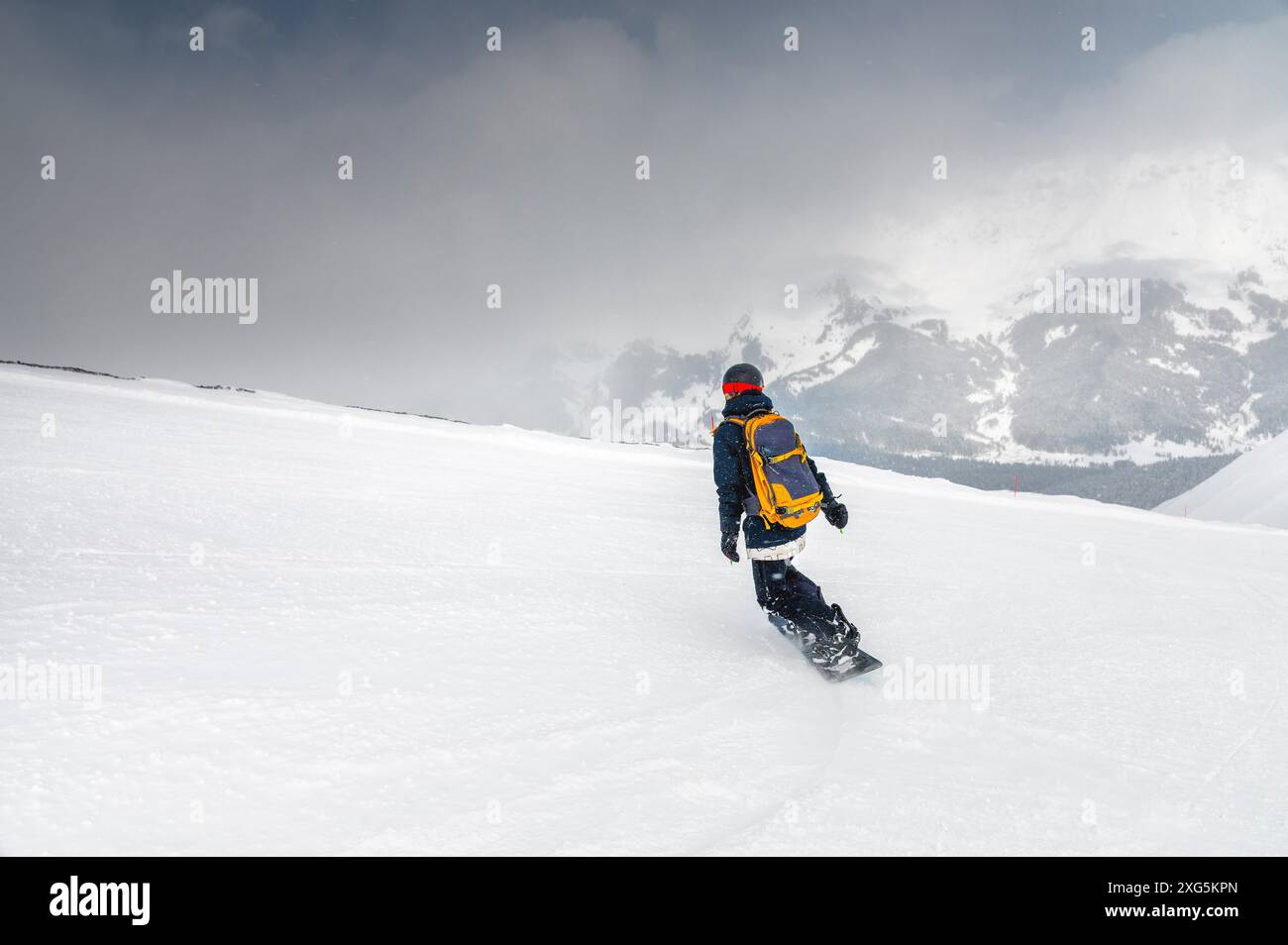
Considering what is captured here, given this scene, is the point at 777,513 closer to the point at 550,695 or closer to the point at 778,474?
the point at 778,474

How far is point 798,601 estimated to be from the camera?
5.31 metres

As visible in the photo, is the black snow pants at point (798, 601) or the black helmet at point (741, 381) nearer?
the black snow pants at point (798, 601)

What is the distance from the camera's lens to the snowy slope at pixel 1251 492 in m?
57.8

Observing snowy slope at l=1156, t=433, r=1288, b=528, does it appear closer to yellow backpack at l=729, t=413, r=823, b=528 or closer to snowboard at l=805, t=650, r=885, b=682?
snowboard at l=805, t=650, r=885, b=682

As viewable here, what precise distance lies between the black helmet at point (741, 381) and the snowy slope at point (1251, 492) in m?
60.9

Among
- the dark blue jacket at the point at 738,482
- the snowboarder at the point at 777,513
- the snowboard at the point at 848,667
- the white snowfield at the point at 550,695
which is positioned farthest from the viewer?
the dark blue jacket at the point at 738,482

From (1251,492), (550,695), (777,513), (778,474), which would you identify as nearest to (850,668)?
(777,513)

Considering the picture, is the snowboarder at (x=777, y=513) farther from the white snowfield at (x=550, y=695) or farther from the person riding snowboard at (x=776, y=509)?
the white snowfield at (x=550, y=695)

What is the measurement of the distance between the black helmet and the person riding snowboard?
4.1 inches

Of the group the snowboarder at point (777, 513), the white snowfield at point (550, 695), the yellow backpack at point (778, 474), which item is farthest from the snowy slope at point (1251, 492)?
the yellow backpack at point (778, 474)

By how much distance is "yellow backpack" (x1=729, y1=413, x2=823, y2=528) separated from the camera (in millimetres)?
5234

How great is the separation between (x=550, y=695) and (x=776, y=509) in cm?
204

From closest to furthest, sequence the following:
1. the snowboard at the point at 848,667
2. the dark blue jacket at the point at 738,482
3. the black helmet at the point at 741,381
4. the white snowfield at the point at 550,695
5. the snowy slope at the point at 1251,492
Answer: the white snowfield at the point at 550,695
the snowboard at the point at 848,667
the dark blue jacket at the point at 738,482
the black helmet at the point at 741,381
the snowy slope at the point at 1251,492
